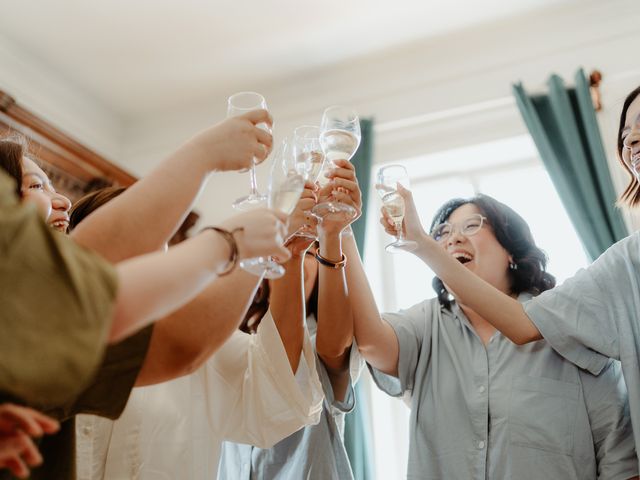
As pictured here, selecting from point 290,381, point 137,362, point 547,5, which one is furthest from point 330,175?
point 547,5

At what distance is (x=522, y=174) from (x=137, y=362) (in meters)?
2.82

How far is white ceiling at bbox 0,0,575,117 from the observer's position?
321 centimetres

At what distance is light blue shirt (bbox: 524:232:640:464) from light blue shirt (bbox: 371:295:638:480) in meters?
0.07

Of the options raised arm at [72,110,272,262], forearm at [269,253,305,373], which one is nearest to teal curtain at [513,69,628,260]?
forearm at [269,253,305,373]

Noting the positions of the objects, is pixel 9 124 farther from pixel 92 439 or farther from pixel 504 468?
pixel 504 468

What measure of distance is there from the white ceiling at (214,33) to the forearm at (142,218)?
7.93ft

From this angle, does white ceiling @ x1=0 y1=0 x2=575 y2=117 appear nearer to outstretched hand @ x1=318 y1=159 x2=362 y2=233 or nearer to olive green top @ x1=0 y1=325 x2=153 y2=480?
outstretched hand @ x1=318 y1=159 x2=362 y2=233

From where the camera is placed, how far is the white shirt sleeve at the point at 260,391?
4.49ft

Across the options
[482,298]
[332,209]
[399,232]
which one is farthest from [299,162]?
[482,298]

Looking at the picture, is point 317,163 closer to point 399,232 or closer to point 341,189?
point 341,189

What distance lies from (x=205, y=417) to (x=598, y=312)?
1.00 metres

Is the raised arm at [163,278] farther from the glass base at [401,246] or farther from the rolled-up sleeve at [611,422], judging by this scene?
the rolled-up sleeve at [611,422]

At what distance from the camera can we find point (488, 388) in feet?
5.45

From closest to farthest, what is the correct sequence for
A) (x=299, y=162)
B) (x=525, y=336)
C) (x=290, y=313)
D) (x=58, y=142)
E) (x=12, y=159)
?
(x=12, y=159)
(x=299, y=162)
(x=290, y=313)
(x=525, y=336)
(x=58, y=142)
